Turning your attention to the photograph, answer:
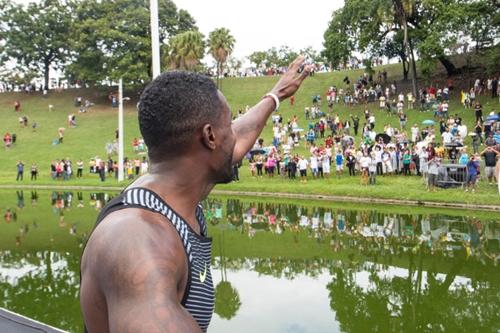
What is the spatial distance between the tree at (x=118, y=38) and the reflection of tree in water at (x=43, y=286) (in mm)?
36445

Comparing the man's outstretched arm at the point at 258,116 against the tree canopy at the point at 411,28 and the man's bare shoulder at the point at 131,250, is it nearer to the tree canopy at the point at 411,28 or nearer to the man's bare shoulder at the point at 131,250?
the man's bare shoulder at the point at 131,250

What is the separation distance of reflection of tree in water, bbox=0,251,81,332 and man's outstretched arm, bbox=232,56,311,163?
499 centimetres

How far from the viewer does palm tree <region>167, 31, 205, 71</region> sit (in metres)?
40.0

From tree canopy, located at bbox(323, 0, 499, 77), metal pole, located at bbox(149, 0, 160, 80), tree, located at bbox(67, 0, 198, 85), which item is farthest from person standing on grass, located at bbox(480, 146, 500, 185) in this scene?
tree, located at bbox(67, 0, 198, 85)

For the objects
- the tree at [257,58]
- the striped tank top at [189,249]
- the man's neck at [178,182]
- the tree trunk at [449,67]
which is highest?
Answer: the tree at [257,58]

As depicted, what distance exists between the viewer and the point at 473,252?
10.6m

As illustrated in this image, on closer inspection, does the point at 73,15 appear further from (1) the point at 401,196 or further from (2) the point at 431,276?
(2) the point at 431,276

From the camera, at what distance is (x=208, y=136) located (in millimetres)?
1542

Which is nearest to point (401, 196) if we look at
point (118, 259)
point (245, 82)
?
point (118, 259)

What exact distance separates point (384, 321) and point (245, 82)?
4122 cm

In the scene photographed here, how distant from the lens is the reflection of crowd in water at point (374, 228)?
11.1 metres

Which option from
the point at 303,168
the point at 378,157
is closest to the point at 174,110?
the point at 378,157

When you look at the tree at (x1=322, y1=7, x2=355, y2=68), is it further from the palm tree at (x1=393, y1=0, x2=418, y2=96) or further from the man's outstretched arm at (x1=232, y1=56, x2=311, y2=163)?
the man's outstretched arm at (x1=232, y1=56, x2=311, y2=163)

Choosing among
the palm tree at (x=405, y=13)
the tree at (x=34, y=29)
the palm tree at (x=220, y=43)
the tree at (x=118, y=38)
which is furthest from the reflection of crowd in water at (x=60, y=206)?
the tree at (x=34, y=29)
